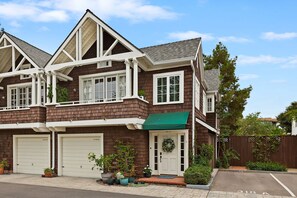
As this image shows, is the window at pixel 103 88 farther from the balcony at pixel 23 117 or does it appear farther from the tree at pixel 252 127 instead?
the tree at pixel 252 127

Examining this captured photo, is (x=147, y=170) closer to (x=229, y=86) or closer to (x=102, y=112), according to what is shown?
(x=102, y=112)

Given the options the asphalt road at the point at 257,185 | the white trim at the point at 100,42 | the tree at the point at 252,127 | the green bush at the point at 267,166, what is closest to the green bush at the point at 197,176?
the asphalt road at the point at 257,185

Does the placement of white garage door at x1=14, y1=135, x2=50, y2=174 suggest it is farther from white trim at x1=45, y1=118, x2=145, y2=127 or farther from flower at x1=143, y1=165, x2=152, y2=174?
flower at x1=143, y1=165, x2=152, y2=174

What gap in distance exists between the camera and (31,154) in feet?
51.0

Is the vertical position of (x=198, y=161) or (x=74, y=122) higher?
(x=74, y=122)

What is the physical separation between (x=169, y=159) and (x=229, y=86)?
559 inches

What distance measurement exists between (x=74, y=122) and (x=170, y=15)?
701cm

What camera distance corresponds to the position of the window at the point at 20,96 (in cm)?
1622

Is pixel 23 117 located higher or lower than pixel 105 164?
higher

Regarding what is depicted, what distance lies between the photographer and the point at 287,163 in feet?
57.2

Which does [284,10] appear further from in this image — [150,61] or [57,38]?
[57,38]

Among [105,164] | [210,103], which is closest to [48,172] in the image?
[105,164]

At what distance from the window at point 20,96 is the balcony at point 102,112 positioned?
11.0ft

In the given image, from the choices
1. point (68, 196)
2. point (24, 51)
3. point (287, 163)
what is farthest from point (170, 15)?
point (287, 163)
